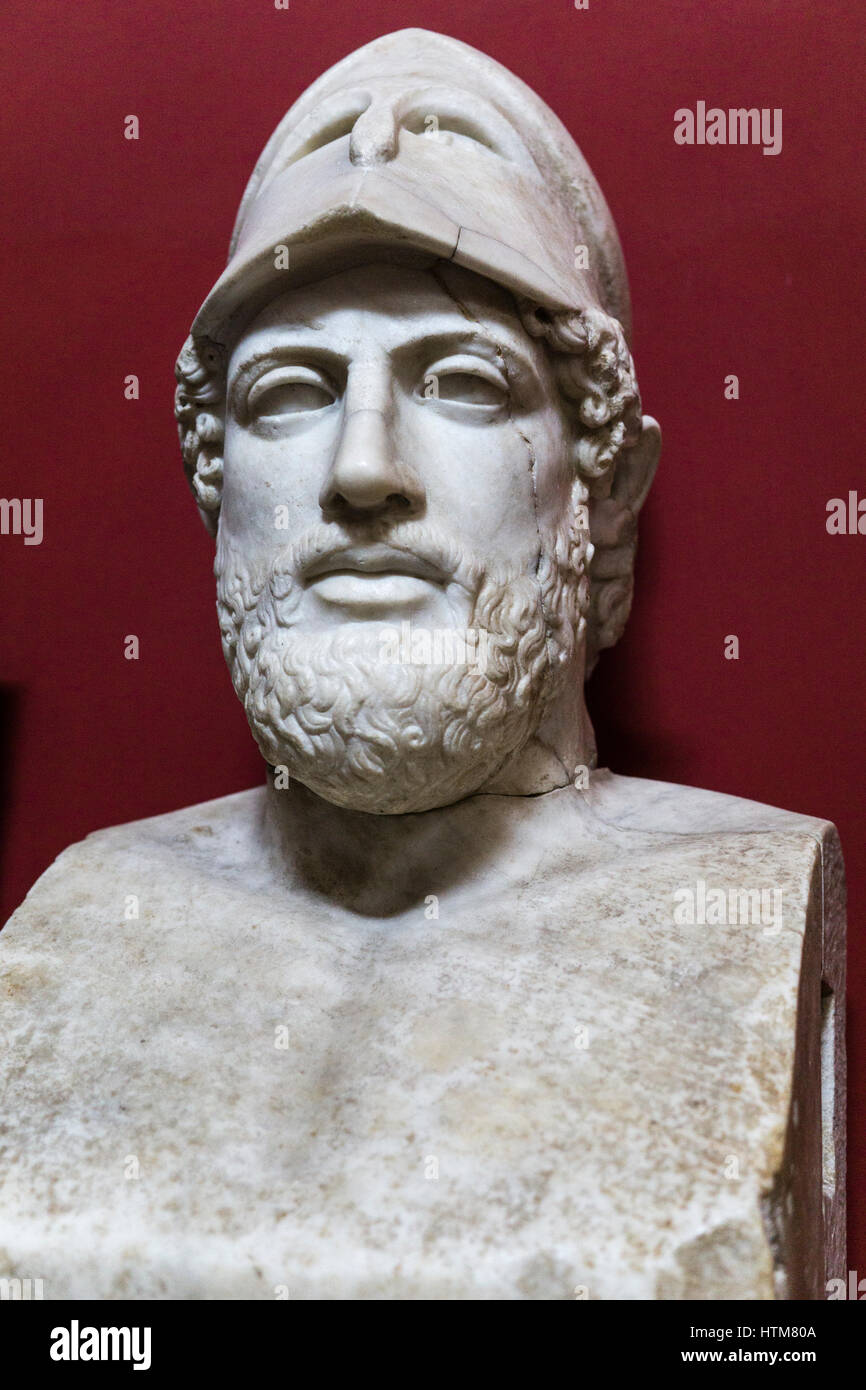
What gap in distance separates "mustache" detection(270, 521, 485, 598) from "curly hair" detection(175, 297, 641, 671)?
43 centimetres

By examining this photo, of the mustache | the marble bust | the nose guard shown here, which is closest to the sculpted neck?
the marble bust

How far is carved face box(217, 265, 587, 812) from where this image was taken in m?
2.23

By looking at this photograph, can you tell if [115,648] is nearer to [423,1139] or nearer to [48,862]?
[48,862]

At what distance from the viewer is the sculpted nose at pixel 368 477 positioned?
7.22 feet

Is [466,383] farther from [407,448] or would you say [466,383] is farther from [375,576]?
[375,576]

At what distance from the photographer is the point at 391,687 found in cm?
219

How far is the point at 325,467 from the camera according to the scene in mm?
2354

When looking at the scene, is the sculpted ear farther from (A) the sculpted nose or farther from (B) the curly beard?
(A) the sculpted nose

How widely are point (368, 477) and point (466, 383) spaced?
334 millimetres

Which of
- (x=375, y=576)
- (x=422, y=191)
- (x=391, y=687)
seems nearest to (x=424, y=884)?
(x=391, y=687)

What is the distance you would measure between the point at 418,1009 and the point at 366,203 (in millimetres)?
1285

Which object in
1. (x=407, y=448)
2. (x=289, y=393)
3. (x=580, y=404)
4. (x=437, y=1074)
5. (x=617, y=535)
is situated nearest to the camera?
(x=437, y=1074)

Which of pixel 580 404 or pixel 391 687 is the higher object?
pixel 580 404

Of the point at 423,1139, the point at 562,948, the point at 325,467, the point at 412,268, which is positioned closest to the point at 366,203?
the point at 412,268
